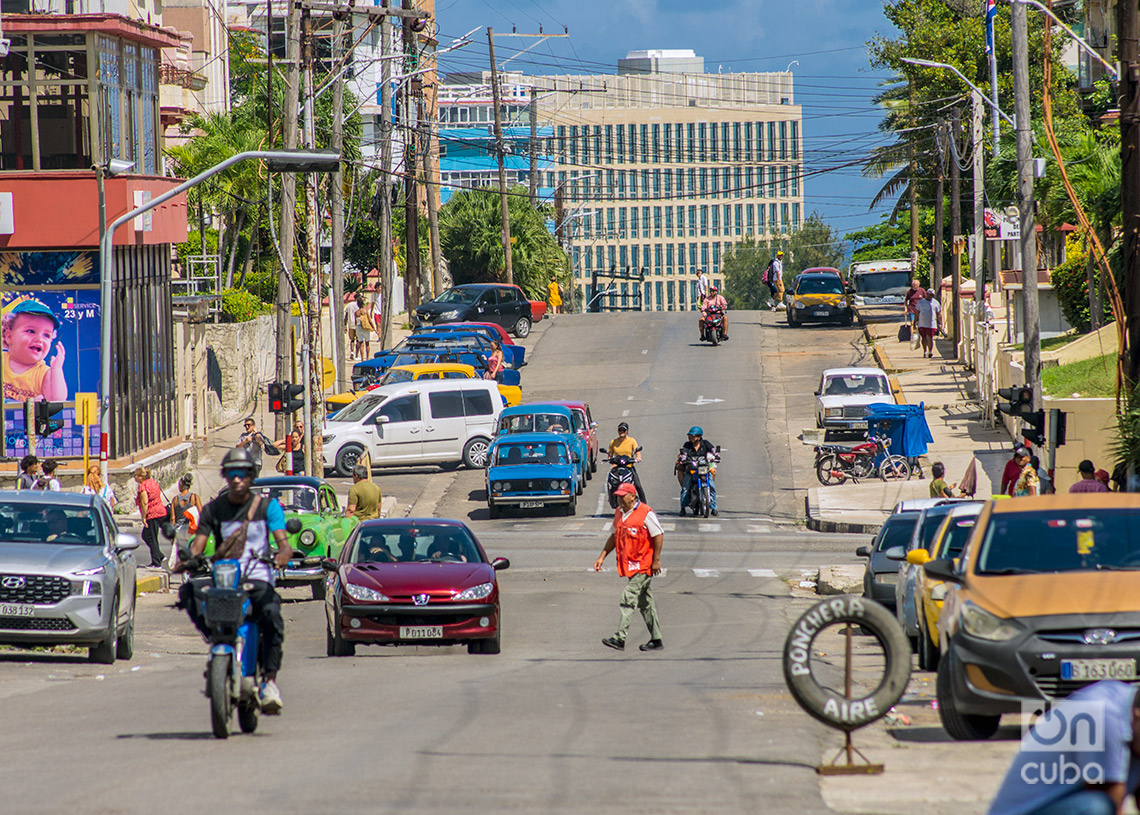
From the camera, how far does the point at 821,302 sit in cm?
5862

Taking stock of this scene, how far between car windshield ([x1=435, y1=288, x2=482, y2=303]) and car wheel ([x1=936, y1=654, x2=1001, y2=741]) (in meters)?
44.5

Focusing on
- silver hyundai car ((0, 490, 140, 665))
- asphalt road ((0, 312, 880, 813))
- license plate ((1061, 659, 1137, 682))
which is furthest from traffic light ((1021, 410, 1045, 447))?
license plate ((1061, 659, 1137, 682))

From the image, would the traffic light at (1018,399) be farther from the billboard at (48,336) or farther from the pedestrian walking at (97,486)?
the billboard at (48,336)

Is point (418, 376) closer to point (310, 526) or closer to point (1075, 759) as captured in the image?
point (310, 526)

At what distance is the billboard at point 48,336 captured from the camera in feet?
98.5

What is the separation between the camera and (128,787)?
837 centimetres

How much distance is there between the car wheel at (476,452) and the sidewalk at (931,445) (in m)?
7.85

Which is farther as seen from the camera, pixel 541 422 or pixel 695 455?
pixel 541 422

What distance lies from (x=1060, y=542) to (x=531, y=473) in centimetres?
2081

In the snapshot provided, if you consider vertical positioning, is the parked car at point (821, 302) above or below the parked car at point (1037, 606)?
above

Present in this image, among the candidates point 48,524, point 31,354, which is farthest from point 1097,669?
point 31,354

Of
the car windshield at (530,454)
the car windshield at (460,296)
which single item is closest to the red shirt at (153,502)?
the car windshield at (530,454)

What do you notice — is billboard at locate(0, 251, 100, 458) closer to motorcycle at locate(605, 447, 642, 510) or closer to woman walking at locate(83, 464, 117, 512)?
woman walking at locate(83, 464, 117, 512)

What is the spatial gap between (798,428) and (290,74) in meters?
16.7
